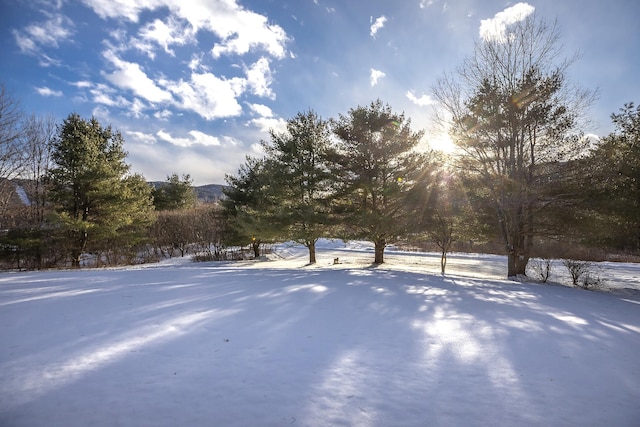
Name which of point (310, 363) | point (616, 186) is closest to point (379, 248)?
point (616, 186)

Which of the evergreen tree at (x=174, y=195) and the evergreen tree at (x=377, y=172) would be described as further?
the evergreen tree at (x=174, y=195)

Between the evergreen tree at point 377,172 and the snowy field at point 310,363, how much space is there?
329 inches

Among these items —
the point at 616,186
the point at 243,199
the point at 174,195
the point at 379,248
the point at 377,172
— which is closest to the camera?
the point at 616,186

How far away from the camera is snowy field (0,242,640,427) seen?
2367 mm

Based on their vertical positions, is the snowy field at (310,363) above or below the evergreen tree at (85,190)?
below

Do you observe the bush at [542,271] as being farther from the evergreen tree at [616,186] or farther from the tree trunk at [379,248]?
the tree trunk at [379,248]

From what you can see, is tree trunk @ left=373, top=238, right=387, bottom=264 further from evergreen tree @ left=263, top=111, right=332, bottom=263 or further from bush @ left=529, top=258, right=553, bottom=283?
bush @ left=529, top=258, right=553, bottom=283

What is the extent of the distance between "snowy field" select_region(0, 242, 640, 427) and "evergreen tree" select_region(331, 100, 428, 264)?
836 centimetres

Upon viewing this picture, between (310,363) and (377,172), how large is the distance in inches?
503

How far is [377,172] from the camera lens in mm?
15023

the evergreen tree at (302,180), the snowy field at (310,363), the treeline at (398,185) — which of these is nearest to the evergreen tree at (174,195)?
the treeline at (398,185)

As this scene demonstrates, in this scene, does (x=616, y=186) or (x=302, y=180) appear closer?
(x=616, y=186)

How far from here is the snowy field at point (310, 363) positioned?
7.77ft

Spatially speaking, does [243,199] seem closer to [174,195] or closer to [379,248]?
[379,248]
